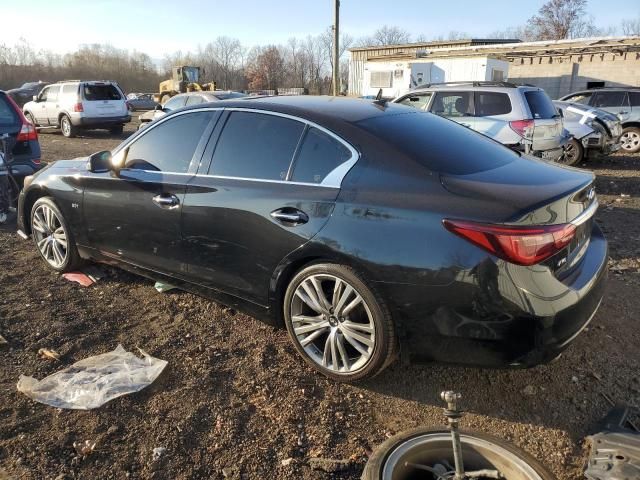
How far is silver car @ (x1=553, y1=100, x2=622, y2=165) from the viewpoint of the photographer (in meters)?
10.6

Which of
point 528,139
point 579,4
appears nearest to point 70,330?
point 528,139

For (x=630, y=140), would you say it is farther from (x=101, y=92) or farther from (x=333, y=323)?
(x=101, y=92)

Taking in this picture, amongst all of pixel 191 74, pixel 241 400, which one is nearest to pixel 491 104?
pixel 241 400

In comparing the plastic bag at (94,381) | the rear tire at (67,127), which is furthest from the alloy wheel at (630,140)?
the rear tire at (67,127)

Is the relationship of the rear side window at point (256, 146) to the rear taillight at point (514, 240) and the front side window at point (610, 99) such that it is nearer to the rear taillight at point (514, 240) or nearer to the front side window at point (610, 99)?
the rear taillight at point (514, 240)

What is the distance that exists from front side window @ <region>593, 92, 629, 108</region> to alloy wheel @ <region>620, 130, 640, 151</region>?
75 centimetres

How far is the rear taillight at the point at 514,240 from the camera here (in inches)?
91.4

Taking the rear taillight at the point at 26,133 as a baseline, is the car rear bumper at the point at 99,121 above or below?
below

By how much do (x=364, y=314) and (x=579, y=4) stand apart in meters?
58.5

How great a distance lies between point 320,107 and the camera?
328 centimetres

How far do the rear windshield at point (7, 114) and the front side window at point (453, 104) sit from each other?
21.8 ft

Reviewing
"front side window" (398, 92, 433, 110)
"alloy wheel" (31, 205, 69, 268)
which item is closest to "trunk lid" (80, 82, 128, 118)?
"front side window" (398, 92, 433, 110)

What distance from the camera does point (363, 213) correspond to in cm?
267

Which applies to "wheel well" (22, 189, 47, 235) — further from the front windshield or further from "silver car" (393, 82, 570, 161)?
the front windshield
